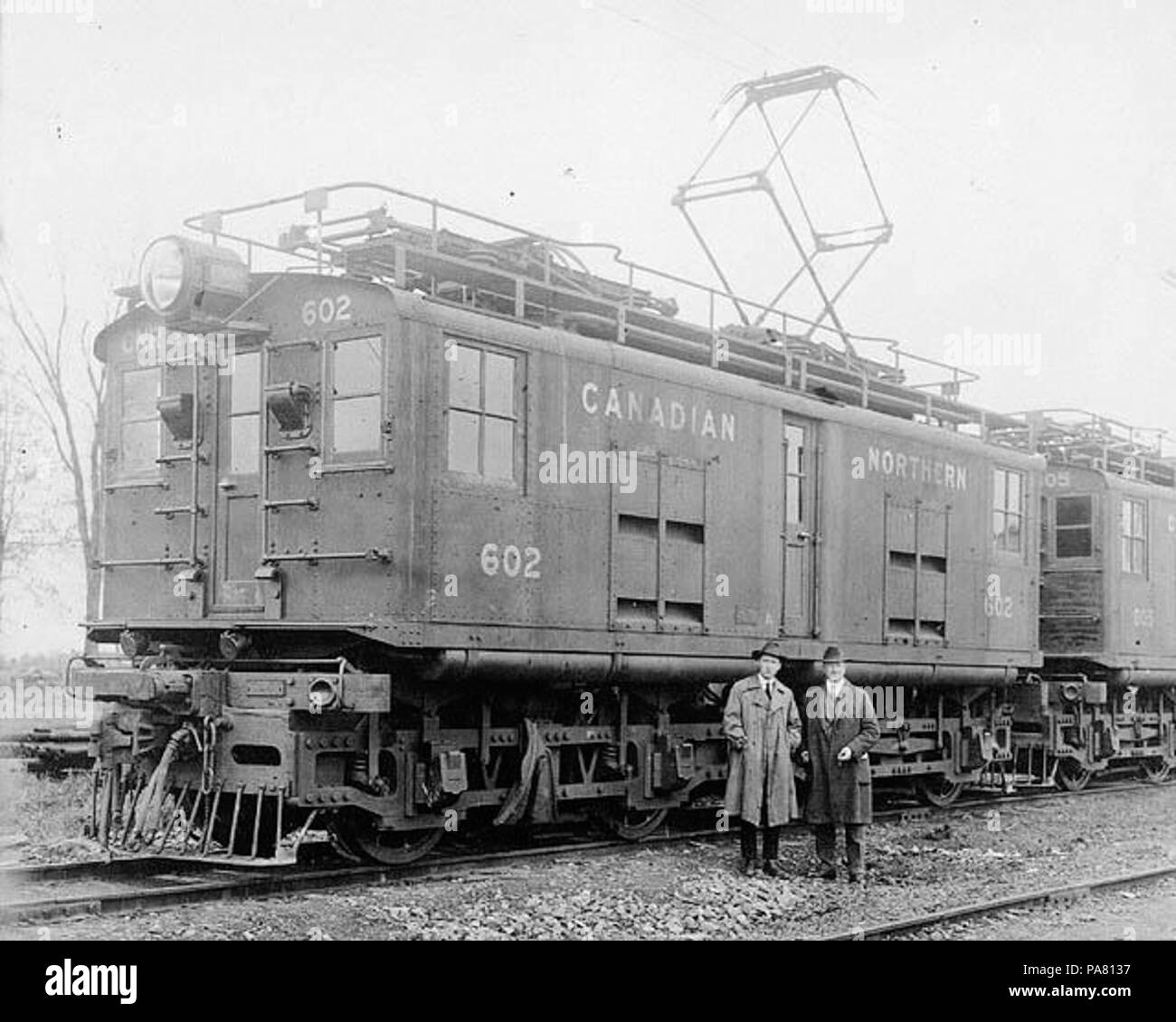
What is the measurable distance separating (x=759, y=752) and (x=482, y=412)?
323 centimetres

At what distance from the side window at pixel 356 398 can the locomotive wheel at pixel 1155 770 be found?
13630 mm

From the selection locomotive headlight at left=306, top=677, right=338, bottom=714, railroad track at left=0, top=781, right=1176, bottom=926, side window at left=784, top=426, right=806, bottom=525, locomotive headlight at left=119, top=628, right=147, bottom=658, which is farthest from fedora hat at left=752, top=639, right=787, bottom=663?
locomotive headlight at left=119, top=628, right=147, bottom=658

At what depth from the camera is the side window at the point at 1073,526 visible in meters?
19.4

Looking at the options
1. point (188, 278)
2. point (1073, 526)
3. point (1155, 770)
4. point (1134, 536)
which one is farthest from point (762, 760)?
point (1155, 770)

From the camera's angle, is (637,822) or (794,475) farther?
(794,475)

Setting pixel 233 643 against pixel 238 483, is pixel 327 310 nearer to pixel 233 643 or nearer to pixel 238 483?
pixel 238 483

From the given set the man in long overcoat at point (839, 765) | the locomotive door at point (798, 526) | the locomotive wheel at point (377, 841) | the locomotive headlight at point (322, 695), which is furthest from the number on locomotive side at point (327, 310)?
the locomotive door at point (798, 526)

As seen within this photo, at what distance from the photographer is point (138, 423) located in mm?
11961

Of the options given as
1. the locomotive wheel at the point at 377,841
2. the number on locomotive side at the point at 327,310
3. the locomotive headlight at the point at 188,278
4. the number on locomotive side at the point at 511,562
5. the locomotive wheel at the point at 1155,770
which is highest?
the locomotive headlight at the point at 188,278

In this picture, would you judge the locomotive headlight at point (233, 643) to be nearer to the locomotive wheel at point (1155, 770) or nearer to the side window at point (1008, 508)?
the side window at point (1008, 508)

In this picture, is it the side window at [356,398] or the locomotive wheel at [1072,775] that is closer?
the side window at [356,398]

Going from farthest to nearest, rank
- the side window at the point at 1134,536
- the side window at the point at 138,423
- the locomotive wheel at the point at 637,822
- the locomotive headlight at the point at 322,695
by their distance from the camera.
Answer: the side window at the point at 1134,536, the locomotive wheel at the point at 637,822, the side window at the point at 138,423, the locomotive headlight at the point at 322,695

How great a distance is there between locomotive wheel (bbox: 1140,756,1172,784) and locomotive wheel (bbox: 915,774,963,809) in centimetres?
493
